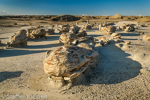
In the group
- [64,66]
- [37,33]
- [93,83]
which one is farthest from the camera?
[37,33]

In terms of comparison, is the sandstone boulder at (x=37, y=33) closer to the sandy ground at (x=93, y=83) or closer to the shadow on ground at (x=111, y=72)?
the sandy ground at (x=93, y=83)

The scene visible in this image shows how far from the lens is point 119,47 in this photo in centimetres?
763

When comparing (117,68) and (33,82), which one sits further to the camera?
(117,68)

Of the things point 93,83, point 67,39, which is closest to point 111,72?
point 93,83

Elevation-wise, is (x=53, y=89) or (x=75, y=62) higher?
(x=75, y=62)

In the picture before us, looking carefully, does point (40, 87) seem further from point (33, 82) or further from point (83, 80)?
point (83, 80)

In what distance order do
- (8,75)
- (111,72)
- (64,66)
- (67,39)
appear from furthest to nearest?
1. (67,39)
2. (8,75)
3. (111,72)
4. (64,66)

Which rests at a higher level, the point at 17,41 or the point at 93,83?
the point at 17,41

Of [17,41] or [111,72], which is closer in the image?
[111,72]

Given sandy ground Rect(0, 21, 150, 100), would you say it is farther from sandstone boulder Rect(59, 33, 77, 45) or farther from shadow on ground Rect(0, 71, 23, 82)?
sandstone boulder Rect(59, 33, 77, 45)

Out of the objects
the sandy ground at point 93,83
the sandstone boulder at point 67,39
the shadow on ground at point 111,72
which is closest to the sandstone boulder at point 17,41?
the sandstone boulder at point 67,39

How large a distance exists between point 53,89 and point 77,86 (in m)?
0.91

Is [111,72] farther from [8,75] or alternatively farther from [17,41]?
[17,41]

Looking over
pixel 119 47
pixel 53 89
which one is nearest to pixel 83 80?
pixel 53 89
